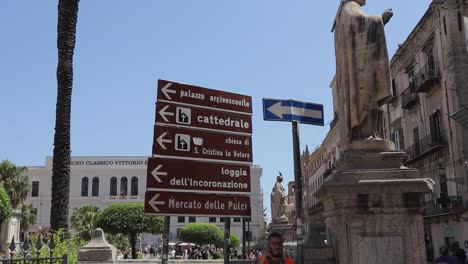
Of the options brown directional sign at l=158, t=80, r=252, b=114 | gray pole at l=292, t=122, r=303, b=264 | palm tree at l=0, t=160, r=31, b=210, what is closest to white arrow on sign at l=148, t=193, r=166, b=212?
brown directional sign at l=158, t=80, r=252, b=114

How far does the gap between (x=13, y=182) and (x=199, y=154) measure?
35170 mm

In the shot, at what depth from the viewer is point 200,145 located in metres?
5.21

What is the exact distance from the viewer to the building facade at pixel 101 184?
6375cm

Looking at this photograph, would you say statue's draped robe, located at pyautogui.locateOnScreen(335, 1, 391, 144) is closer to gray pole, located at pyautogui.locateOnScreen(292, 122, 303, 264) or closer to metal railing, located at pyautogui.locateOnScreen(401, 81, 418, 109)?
gray pole, located at pyautogui.locateOnScreen(292, 122, 303, 264)

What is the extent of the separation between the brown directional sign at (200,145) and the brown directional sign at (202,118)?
79 mm

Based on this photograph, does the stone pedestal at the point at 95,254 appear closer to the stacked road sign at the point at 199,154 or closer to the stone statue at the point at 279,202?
the stacked road sign at the point at 199,154

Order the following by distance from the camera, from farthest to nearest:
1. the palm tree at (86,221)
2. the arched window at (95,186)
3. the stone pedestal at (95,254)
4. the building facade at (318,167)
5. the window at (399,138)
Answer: the arched window at (95,186) → the palm tree at (86,221) → the building facade at (318,167) → the window at (399,138) → the stone pedestal at (95,254)

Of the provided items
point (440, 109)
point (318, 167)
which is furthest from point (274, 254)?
point (318, 167)

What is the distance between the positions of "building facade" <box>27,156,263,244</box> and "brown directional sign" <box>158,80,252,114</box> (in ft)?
192

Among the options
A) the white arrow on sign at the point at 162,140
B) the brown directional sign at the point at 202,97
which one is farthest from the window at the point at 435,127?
the white arrow on sign at the point at 162,140

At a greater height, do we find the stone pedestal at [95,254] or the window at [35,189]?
the window at [35,189]

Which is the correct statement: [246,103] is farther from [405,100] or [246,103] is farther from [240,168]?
[405,100]

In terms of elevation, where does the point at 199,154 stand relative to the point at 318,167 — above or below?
below

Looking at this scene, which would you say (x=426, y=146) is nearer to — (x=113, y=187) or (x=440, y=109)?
(x=440, y=109)
